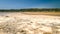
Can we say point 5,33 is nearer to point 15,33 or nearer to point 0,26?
point 15,33

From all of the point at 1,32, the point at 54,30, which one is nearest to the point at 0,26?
the point at 1,32

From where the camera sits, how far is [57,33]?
5.50ft

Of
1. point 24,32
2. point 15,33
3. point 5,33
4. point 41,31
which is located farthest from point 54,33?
point 5,33

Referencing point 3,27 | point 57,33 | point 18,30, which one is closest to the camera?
point 57,33

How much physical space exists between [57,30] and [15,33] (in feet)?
1.90

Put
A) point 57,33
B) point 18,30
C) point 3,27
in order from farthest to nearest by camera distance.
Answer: point 3,27
point 18,30
point 57,33

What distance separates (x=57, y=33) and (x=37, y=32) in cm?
27

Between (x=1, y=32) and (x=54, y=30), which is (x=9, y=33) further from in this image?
(x=54, y=30)

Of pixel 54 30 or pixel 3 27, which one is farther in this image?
pixel 3 27

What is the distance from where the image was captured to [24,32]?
1696 millimetres

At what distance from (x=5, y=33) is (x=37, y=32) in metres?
0.44

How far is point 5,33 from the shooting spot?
1729 millimetres

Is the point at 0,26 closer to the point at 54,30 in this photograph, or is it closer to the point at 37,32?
the point at 37,32

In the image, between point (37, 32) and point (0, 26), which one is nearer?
point (37, 32)
